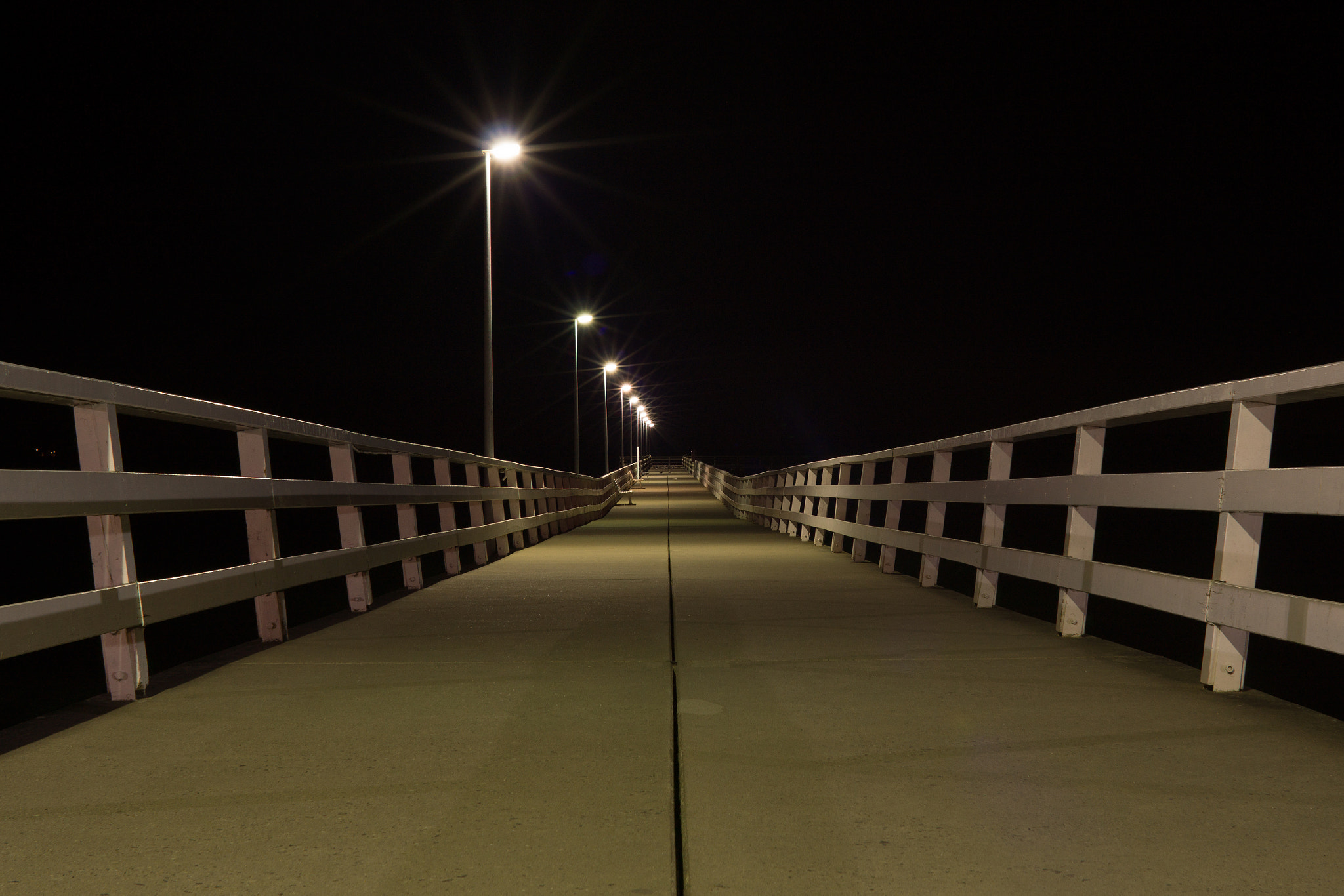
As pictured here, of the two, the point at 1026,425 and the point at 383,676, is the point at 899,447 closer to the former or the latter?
the point at 1026,425

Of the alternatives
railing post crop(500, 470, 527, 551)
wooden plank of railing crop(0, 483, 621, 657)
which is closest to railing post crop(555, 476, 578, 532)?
railing post crop(500, 470, 527, 551)

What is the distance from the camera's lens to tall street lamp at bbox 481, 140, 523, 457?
2058 centimetres

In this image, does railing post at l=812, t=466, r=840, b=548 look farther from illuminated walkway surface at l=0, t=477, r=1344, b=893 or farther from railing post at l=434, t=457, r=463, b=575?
illuminated walkway surface at l=0, t=477, r=1344, b=893

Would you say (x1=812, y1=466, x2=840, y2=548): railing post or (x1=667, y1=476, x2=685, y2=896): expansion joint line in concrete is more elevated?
(x1=667, y1=476, x2=685, y2=896): expansion joint line in concrete

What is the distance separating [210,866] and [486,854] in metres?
0.71

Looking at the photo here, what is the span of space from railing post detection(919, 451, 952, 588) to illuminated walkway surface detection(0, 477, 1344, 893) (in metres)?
2.88

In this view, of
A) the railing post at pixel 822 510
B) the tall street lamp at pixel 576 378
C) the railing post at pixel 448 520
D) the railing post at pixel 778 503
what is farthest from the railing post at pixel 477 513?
the tall street lamp at pixel 576 378

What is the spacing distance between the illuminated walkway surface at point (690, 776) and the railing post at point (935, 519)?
9.43ft

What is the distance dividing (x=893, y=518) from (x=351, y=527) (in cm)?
517

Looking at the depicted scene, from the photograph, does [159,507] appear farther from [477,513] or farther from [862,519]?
[862,519]

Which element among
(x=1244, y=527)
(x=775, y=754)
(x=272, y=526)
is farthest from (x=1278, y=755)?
(x=272, y=526)

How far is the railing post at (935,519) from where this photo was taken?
29.8 ft

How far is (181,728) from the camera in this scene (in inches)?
169

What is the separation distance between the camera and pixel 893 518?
10.5 metres
